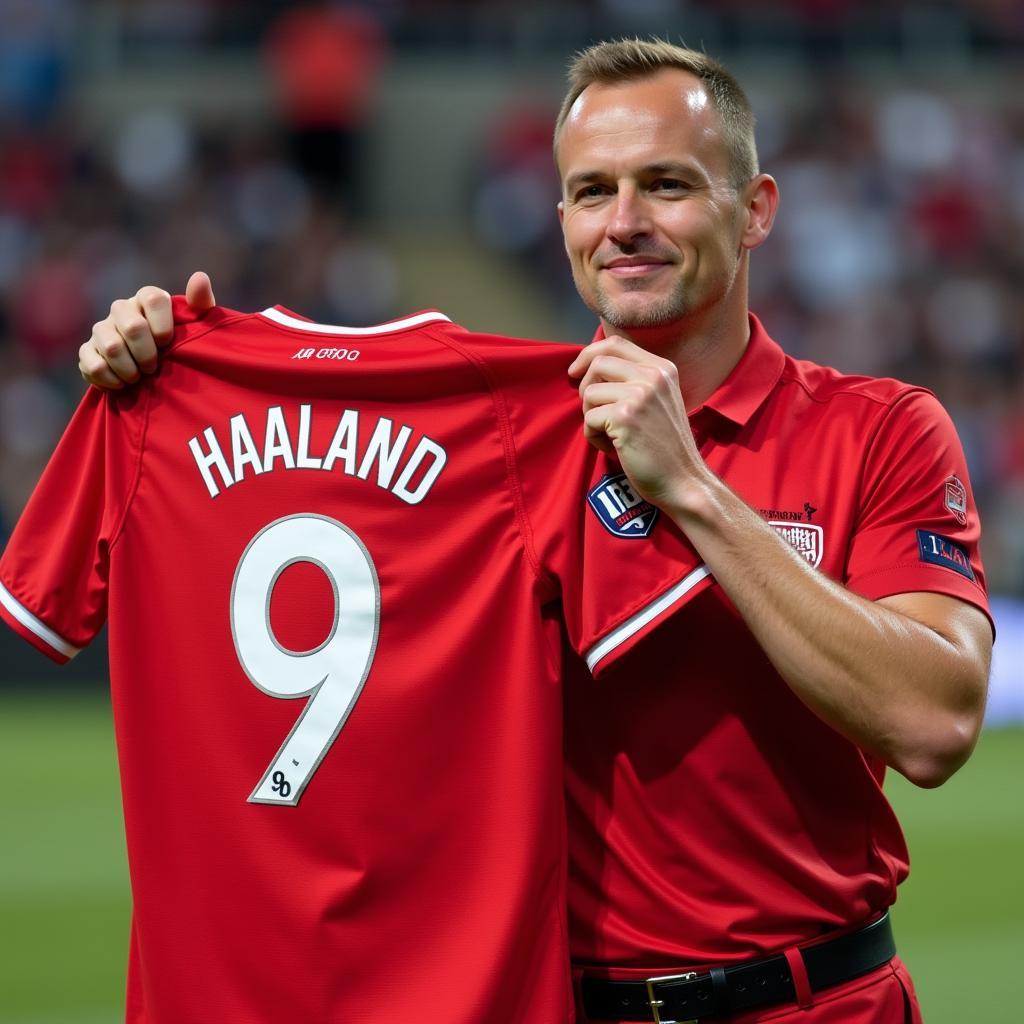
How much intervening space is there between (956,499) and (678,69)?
87 centimetres

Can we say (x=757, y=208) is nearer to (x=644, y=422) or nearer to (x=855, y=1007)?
(x=644, y=422)

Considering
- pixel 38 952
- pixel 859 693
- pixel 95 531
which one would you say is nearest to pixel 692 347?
pixel 859 693

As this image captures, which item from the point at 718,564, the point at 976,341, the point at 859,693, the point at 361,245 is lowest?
the point at 859,693

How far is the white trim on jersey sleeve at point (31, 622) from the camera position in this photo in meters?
2.82

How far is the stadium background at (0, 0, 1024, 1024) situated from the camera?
13766 mm

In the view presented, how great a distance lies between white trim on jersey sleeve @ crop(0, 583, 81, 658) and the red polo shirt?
0.87 meters

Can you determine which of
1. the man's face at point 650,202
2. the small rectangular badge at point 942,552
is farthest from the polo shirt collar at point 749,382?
the small rectangular badge at point 942,552

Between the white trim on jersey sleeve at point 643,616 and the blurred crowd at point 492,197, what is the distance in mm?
10583

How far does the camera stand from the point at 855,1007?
2.64 meters

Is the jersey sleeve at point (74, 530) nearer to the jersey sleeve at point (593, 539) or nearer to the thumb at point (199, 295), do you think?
the thumb at point (199, 295)

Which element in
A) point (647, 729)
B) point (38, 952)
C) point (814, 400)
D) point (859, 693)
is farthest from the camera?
point (38, 952)

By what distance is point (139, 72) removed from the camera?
54.3 feet

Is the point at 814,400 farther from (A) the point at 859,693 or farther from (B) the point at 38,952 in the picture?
(B) the point at 38,952

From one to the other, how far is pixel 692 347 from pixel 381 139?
14388 millimetres
